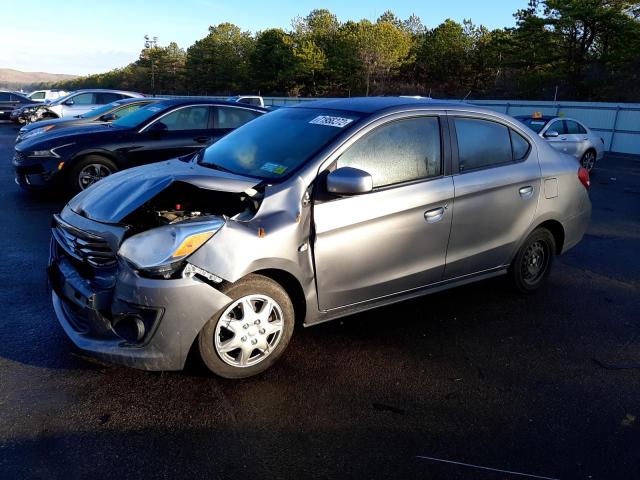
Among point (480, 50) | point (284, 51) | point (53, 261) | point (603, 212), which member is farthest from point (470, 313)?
point (284, 51)

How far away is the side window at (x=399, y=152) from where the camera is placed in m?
3.71

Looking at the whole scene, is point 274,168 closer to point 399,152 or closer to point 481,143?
point 399,152

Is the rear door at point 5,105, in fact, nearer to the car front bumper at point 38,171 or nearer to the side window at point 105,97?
the side window at point 105,97

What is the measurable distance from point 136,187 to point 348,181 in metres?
1.42

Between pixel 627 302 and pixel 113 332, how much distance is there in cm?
443

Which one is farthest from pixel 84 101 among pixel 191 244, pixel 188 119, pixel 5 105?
pixel 191 244

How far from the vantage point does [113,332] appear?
10.0ft

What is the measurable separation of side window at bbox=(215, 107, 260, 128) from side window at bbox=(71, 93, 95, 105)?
13226mm

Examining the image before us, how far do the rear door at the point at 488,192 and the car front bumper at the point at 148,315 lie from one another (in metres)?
2.06

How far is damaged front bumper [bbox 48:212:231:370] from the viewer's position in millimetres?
2951

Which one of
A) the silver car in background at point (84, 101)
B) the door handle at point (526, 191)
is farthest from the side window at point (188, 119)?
the silver car in background at point (84, 101)

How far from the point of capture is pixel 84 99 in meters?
20.0

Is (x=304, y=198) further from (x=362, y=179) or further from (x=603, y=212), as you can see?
(x=603, y=212)

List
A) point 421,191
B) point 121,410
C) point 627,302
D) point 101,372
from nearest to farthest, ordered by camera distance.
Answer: point 121,410 < point 101,372 < point 421,191 < point 627,302
